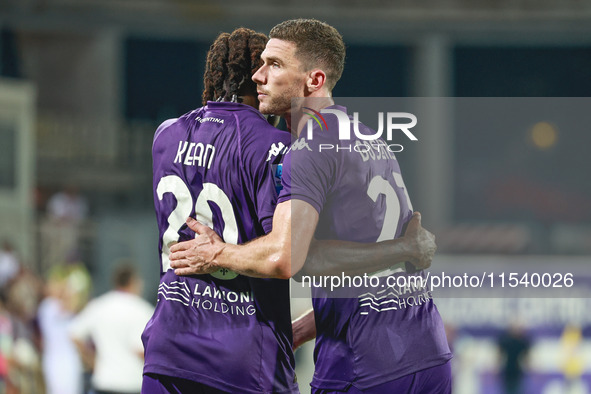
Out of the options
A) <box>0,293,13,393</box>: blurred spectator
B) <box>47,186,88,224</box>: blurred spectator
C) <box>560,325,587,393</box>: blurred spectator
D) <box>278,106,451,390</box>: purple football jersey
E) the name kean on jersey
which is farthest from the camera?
<box>47,186,88,224</box>: blurred spectator

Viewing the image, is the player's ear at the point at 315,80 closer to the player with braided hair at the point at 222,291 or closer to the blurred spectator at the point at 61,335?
the player with braided hair at the point at 222,291

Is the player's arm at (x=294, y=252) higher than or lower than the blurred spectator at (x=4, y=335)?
higher

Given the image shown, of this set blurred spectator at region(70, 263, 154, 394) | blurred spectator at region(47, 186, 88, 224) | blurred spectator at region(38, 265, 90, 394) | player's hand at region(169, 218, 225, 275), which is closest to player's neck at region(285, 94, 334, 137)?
player's hand at region(169, 218, 225, 275)

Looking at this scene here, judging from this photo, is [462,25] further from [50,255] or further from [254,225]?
[254,225]

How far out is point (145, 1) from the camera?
2223 cm

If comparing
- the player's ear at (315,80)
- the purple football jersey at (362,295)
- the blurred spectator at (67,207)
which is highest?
the blurred spectator at (67,207)

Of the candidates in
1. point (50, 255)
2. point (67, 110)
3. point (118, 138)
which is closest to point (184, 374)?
point (50, 255)

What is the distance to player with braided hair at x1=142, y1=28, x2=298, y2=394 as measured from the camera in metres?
3.57

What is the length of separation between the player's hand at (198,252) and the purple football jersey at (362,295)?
1.10 feet

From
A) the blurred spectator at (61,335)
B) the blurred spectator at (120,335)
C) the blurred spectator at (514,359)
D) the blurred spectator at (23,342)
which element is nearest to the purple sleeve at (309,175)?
the blurred spectator at (120,335)

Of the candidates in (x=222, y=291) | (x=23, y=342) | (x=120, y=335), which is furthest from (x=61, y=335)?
(x=222, y=291)

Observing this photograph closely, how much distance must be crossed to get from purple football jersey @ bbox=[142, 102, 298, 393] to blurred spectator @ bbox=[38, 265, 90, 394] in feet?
22.2

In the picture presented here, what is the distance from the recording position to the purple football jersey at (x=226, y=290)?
357 cm

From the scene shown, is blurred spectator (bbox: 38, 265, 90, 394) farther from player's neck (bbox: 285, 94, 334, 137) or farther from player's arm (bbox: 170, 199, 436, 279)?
player's neck (bbox: 285, 94, 334, 137)
